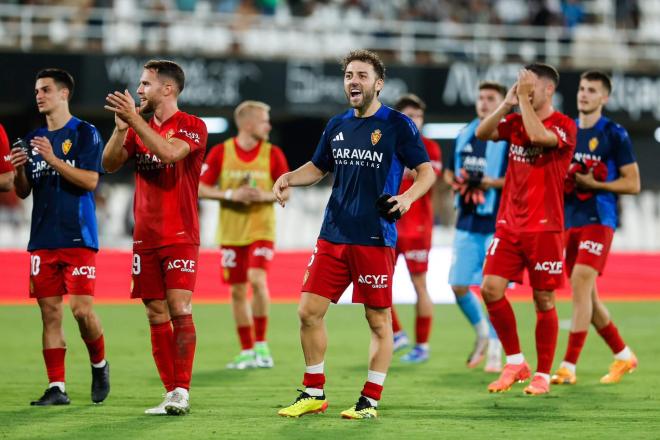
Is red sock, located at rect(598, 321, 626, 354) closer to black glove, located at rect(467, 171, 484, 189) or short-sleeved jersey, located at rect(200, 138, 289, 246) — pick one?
black glove, located at rect(467, 171, 484, 189)

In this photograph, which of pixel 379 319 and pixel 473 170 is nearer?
pixel 379 319

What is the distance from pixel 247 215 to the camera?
11.2 metres

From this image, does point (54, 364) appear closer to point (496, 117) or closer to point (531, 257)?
point (531, 257)

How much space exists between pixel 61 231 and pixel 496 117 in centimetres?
339

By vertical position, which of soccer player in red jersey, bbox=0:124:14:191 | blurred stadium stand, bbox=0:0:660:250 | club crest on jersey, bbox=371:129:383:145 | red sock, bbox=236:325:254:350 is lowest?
red sock, bbox=236:325:254:350

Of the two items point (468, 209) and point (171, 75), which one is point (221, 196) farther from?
point (171, 75)

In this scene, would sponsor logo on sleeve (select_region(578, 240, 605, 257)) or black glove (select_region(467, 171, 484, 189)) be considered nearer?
sponsor logo on sleeve (select_region(578, 240, 605, 257))

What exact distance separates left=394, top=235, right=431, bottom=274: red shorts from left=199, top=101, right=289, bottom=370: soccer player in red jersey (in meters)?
1.38

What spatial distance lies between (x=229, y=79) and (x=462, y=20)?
6024 mm

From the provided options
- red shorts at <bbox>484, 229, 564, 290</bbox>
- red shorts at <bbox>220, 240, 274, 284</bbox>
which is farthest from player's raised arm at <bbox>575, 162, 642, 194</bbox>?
red shorts at <bbox>220, 240, 274, 284</bbox>

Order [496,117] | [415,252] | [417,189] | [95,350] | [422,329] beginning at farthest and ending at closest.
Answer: [415,252]
[422,329]
[496,117]
[95,350]
[417,189]

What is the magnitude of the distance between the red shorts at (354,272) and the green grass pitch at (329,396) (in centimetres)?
83

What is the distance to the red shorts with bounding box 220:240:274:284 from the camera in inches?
439

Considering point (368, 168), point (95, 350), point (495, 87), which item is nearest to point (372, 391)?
point (368, 168)
